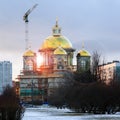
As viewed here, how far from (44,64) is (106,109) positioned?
100 m

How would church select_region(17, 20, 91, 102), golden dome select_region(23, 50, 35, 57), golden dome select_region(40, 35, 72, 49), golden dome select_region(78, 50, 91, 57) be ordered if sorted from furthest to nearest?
golden dome select_region(23, 50, 35, 57) → golden dome select_region(40, 35, 72, 49) → golden dome select_region(78, 50, 91, 57) → church select_region(17, 20, 91, 102)

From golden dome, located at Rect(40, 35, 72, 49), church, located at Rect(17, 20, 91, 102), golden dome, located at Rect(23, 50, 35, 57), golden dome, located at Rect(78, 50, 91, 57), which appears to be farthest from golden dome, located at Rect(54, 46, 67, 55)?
golden dome, located at Rect(23, 50, 35, 57)

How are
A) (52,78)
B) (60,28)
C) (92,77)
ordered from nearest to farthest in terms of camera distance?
(92,77), (52,78), (60,28)

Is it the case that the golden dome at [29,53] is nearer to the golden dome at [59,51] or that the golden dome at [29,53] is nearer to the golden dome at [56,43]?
the golden dome at [56,43]

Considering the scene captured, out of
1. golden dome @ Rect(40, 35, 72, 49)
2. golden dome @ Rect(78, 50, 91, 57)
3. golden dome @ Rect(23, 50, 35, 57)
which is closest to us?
golden dome @ Rect(78, 50, 91, 57)

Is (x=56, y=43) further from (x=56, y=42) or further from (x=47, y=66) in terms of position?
(x=47, y=66)

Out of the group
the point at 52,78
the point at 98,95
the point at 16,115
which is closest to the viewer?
the point at 16,115

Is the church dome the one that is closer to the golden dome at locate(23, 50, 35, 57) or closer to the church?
the church

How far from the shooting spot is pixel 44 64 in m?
164

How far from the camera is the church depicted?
158375 mm

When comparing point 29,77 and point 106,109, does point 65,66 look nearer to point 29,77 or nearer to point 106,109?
point 29,77

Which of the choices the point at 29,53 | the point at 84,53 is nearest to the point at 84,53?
the point at 84,53

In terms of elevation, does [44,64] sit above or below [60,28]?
below

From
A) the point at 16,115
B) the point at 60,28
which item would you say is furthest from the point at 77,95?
the point at 60,28
